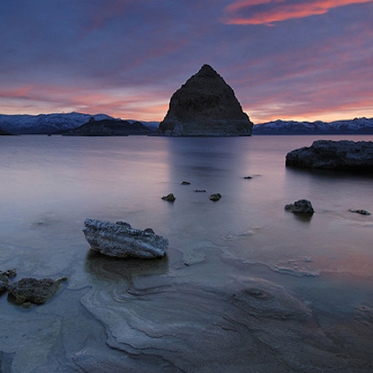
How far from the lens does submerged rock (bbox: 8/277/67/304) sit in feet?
11.7

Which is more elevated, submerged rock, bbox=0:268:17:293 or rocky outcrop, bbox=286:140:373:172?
rocky outcrop, bbox=286:140:373:172

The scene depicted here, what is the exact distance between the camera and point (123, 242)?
4789 mm

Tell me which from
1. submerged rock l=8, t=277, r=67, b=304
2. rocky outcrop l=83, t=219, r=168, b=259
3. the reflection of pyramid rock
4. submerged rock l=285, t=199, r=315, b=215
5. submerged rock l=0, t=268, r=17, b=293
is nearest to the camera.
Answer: submerged rock l=8, t=277, r=67, b=304

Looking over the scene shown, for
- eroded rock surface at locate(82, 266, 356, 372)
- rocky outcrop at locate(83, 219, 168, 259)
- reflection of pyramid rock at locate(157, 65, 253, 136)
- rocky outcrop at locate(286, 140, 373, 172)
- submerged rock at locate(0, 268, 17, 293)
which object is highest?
reflection of pyramid rock at locate(157, 65, 253, 136)

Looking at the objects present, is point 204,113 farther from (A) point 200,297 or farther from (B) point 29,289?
(B) point 29,289

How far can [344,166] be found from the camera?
16578mm

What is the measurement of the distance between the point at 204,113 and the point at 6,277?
142688 mm

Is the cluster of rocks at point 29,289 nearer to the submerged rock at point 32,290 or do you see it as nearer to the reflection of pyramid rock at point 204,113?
the submerged rock at point 32,290

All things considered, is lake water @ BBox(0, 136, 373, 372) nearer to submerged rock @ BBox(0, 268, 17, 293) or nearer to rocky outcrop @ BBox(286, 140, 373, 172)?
submerged rock @ BBox(0, 268, 17, 293)

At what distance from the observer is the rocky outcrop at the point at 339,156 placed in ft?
52.6

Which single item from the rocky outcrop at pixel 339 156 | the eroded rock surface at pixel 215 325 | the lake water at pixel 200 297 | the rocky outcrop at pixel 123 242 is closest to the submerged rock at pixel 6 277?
the lake water at pixel 200 297

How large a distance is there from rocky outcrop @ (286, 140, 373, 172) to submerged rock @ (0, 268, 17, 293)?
56.4 ft

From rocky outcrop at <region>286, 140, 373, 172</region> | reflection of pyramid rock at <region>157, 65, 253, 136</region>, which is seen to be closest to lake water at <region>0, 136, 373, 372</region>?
rocky outcrop at <region>286, 140, 373, 172</region>

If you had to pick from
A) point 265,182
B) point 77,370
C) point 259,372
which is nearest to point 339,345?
point 259,372
